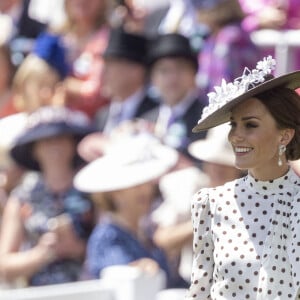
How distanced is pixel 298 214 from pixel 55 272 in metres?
3.15

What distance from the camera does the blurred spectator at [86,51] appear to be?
8414 millimetres

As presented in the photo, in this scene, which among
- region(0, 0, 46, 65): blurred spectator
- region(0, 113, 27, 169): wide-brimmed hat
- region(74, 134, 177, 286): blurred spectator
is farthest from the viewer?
region(0, 0, 46, 65): blurred spectator

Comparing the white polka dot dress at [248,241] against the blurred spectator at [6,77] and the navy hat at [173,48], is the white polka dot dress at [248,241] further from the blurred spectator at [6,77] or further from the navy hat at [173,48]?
the blurred spectator at [6,77]

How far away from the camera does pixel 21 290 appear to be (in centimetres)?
705

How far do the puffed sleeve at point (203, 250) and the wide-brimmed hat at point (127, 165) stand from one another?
2.57 metres

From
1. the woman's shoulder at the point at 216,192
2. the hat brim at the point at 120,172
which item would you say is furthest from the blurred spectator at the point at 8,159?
the woman's shoulder at the point at 216,192

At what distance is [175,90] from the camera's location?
7715 millimetres

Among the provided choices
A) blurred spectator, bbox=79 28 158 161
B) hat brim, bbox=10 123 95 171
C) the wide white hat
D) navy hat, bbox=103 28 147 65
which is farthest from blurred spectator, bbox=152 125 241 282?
navy hat, bbox=103 28 147 65

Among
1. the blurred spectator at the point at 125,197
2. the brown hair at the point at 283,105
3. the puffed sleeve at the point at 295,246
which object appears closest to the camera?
the puffed sleeve at the point at 295,246

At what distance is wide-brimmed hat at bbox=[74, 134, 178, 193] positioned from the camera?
720 centimetres

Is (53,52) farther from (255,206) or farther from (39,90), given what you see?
(255,206)

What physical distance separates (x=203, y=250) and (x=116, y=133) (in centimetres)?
320

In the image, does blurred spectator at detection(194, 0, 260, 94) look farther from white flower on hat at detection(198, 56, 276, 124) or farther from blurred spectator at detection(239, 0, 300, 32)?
white flower on hat at detection(198, 56, 276, 124)

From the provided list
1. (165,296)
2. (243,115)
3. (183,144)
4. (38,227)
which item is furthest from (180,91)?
(243,115)
